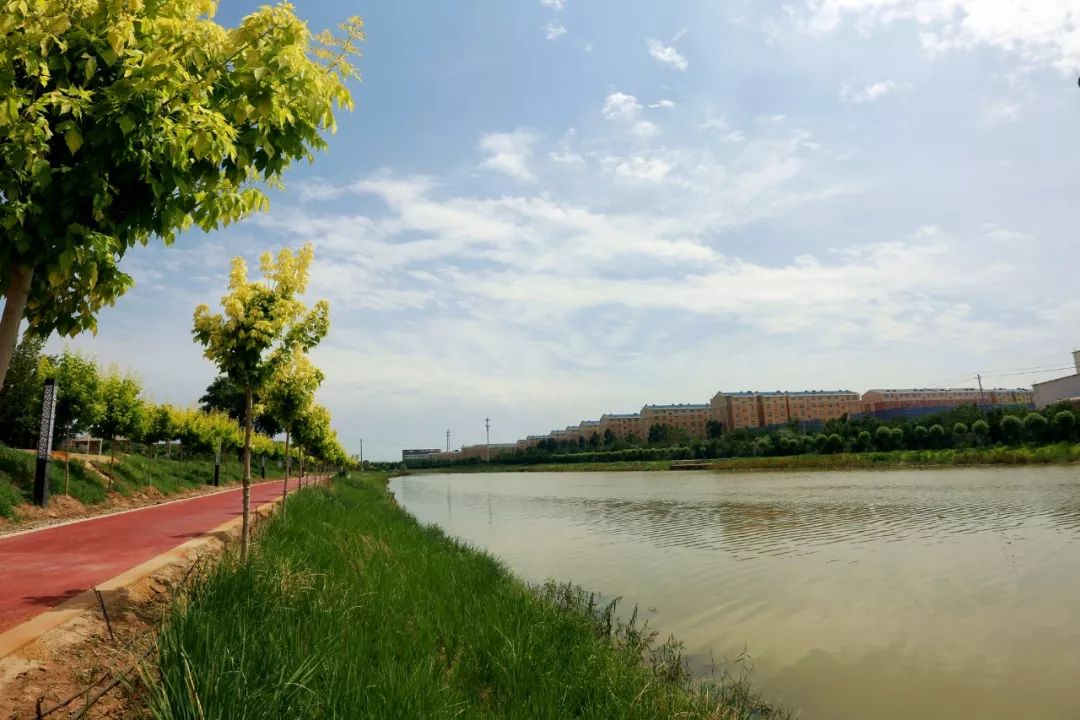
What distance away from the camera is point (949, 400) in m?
155

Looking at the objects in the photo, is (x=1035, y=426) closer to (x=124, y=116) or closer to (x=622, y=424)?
(x=124, y=116)

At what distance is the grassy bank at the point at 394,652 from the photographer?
11.6 feet

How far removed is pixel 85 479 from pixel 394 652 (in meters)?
17.1

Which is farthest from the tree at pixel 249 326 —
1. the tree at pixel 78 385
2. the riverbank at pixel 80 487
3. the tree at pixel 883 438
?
the tree at pixel 883 438

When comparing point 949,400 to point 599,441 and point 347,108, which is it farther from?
point 347,108

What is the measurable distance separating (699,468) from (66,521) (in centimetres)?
7129

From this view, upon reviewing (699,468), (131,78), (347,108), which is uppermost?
(347,108)

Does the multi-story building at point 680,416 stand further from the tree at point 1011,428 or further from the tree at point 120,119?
the tree at point 120,119

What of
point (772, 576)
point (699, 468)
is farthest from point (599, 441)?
point (772, 576)

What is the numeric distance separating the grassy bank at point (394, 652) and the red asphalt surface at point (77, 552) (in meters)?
1.62

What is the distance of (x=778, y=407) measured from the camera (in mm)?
160750

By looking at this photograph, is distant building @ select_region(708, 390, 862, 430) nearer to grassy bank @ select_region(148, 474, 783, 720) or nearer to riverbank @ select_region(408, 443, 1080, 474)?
riverbank @ select_region(408, 443, 1080, 474)

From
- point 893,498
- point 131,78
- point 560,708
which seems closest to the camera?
point 131,78

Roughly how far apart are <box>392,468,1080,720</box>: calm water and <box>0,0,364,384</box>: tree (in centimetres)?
687
